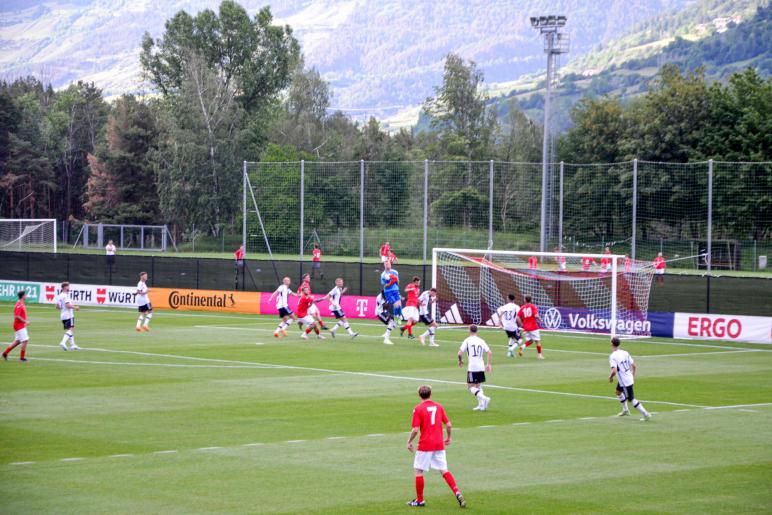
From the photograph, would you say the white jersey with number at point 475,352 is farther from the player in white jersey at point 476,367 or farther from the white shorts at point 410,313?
the white shorts at point 410,313

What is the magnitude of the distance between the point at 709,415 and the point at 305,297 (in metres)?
17.5

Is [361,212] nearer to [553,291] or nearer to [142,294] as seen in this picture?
[553,291]

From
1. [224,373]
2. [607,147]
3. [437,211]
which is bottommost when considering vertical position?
[224,373]

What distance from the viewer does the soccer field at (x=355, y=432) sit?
557 inches

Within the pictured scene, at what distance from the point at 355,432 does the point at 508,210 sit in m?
39.4

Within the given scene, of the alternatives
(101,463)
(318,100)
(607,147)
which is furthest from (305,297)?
(318,100)

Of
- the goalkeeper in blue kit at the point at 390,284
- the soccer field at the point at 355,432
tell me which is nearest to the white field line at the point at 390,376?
the soccer field at the point at 355,432

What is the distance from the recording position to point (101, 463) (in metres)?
16.1

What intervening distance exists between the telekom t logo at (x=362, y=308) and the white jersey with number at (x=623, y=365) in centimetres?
2576

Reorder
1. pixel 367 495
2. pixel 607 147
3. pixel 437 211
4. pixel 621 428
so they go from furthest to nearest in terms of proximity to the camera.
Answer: pixel 607 147 < pixel 437 211 < pixel 621 428 < pixel 367 495

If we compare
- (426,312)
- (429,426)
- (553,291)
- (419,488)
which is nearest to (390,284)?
(426,312)

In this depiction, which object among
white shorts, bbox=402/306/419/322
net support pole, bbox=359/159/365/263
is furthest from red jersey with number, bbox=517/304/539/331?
net support pole, bbox=359/159/365/263

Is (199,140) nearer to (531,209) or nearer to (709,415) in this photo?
(531,209)

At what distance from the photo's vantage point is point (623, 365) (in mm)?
20781
